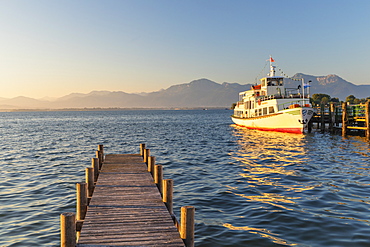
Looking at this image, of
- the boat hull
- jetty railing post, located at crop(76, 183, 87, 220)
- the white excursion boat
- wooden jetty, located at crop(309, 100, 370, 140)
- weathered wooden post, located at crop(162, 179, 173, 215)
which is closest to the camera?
jetty railing post, located at crop(76, 183, 87, 220)

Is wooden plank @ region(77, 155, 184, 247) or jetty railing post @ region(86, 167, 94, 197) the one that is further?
jetty railing post @ region(86, 167, 94, 197)

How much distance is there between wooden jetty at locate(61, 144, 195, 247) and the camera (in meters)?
6.54

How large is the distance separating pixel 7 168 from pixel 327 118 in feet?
139

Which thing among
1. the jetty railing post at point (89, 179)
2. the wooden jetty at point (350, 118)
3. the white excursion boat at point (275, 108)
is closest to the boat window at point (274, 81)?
the white excursion boat at point (275, 108)

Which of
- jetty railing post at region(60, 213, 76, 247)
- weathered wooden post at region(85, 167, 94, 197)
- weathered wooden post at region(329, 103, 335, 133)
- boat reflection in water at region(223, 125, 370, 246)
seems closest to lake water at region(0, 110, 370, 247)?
boat reflection in water at region(223, 125, 370, 246)

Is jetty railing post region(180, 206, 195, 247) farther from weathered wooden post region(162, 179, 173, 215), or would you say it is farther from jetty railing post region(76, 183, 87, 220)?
jetty railing post region(76, 183, 87, 220)

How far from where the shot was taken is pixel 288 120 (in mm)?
41781

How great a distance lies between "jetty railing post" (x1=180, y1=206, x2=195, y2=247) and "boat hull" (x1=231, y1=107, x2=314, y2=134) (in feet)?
118

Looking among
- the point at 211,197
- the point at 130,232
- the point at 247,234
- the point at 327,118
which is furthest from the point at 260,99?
the point at 130,232

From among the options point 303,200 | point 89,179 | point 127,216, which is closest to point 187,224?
point 127,216

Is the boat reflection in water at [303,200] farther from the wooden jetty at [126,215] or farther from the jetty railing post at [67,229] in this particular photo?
the jetty railing post at [67,229]

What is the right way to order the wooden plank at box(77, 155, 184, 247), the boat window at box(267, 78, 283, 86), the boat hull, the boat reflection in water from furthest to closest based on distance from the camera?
1. the boat window at box(267, 78, 283, 86)
2. the boat hull
3. the boat reflection in water
4. the wooden plank at box(77, 155, 184, 247)

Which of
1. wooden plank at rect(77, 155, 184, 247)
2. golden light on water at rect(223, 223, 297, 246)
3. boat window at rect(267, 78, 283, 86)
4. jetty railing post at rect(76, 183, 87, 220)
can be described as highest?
boat window at rect(267, 78, 283, 86)

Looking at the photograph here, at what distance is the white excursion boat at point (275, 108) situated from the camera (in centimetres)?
4053
